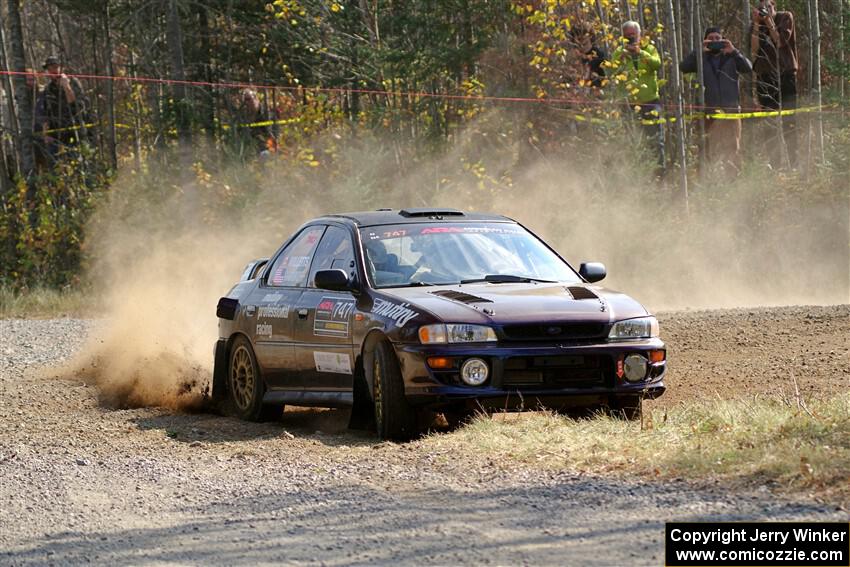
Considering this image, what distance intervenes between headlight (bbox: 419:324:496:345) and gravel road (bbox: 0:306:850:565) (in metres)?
0.64

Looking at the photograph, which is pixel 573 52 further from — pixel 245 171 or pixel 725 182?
pixel 245 171

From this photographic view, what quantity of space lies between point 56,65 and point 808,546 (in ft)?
74.7

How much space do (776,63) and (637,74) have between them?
101 inches

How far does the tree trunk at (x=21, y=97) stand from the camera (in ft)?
89.7

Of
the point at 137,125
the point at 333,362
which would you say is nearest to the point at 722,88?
the point at 137,125

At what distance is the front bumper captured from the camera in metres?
8.25

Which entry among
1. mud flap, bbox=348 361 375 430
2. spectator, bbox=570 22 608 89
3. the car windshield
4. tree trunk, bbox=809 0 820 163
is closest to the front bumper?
mud flap, bbox=348 361 375 430

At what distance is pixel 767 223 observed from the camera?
21.7m

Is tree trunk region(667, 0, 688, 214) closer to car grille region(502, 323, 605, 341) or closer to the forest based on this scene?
the forest

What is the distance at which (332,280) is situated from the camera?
30.1ft

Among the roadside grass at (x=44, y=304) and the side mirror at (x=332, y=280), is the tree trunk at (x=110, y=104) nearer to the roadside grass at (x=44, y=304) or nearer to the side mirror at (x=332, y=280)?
the roadside grass at (x=44, y=304)

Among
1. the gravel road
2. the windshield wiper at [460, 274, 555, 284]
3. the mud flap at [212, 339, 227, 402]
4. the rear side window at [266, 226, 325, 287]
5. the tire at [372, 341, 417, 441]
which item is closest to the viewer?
the gravel road

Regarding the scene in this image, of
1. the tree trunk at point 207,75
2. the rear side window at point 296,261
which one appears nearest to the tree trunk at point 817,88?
the tree trunk at point 207,75

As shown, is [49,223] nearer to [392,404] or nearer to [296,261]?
[296,261]
